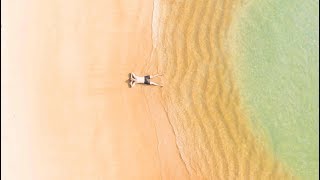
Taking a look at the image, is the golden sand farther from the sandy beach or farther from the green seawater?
the green seawater

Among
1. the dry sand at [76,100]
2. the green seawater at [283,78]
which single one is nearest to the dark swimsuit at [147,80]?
the dry sand at [76,100]

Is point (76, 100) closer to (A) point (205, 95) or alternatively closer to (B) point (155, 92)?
(B) point (155, 92)

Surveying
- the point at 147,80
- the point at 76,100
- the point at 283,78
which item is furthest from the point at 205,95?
the point at 76,100

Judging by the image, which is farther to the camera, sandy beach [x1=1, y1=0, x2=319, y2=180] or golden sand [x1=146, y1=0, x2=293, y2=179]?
golden sand [x1=146, y1=0, x2=293, y2=179]

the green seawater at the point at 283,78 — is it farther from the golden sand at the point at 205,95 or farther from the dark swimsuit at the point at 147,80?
the dark swimsuit at the point at 147,80

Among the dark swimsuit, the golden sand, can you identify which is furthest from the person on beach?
the golden sand

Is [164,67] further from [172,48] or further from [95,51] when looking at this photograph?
[95,51]
